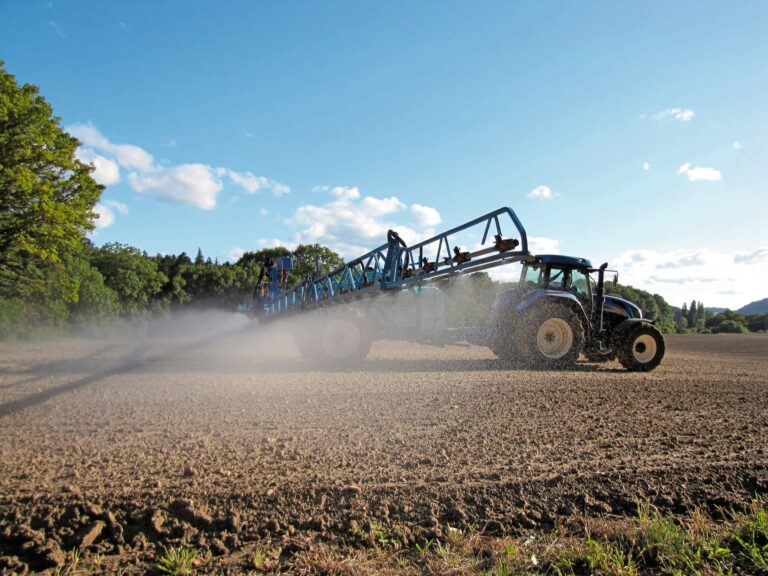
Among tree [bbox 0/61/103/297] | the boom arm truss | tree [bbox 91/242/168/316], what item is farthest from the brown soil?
tree [bbox 91/242/168/316]

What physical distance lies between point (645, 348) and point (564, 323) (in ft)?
7.29

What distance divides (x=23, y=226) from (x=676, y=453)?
22229mm

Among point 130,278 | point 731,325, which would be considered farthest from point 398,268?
point 731,325

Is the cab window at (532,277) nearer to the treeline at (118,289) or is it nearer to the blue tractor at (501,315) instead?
the blue tractor at (501,315)

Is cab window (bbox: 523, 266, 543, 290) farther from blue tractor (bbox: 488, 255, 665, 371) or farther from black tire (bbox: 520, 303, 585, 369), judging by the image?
Answer: black tire (bbox: 520, 303, 585, 369)

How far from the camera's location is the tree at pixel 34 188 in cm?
1858

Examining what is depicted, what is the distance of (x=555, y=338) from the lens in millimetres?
10367

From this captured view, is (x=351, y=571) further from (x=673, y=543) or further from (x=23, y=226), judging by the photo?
(x=23, y=226)

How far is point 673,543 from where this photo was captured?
2.56m


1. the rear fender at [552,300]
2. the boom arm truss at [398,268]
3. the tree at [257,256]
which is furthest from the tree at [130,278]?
the rear fender at [552,300]

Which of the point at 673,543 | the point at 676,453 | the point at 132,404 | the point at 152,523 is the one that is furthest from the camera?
the point at 132,404

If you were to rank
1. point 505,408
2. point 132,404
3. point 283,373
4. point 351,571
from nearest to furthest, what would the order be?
point 351,571 → point 505,408 → point 132,404 → point 283,373

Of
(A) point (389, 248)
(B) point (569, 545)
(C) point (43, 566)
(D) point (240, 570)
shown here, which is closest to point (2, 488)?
(C) point (43, 566)

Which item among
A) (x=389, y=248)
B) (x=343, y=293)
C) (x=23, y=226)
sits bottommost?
(x=343, y=293)
